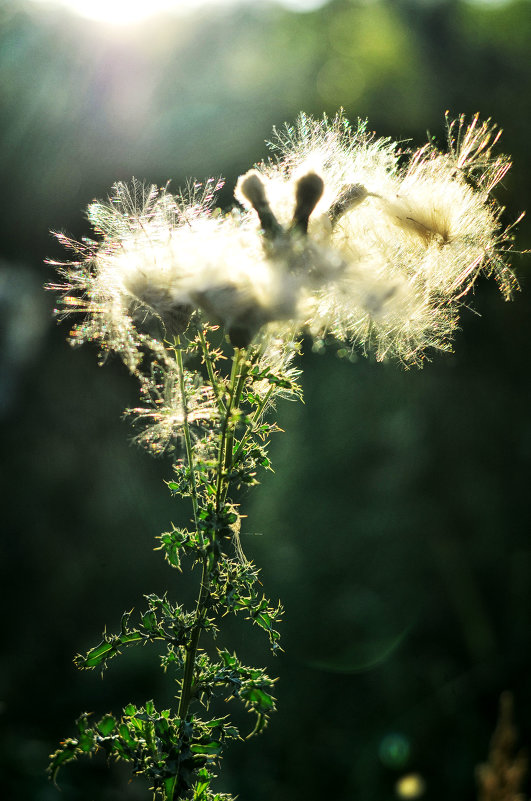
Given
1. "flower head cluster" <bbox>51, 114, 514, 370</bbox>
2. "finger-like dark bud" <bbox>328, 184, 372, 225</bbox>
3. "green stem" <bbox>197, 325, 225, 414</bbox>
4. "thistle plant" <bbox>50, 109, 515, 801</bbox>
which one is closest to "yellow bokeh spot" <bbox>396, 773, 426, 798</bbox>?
"thistle plant" <bbox>50, 109, 515, 801</bbox>

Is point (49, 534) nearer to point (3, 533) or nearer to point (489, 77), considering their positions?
point (3, 533)

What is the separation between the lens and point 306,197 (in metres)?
1.05

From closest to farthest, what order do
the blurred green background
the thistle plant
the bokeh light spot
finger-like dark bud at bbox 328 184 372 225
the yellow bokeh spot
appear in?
the thistle plant, finger-like dark bud at bbox 328 184 372 225, the yellow bokeh spot, the bokeh light spot, the blurred green background

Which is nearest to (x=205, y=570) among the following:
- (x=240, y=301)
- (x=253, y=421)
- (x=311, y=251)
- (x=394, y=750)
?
(x=253, y=421)

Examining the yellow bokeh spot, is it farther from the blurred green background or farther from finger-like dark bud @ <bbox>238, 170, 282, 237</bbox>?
finger-like dark bud @ <bbox>238, 170, 282, 237</bbox>

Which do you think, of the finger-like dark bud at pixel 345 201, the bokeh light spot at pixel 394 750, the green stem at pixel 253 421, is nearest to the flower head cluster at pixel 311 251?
the finger-like dark bud at pixel 345 201

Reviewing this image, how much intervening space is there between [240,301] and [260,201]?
0.64ft

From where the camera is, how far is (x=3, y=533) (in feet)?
14.4

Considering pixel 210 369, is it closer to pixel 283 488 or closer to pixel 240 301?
pixel 240 301

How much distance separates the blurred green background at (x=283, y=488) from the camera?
3.85 meters

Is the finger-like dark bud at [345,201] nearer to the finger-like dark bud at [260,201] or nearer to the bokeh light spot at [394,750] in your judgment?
the finger-like dark bud at [260,201]

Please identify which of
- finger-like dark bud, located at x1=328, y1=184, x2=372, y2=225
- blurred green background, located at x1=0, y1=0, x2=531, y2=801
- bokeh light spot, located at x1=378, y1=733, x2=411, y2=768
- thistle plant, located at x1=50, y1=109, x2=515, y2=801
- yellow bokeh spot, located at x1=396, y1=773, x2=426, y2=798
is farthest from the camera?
blurred green background, located at x1=0, y1=0, x2=531, y2=801

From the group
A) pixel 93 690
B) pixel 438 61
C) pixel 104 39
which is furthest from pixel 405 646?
pixel 438 61

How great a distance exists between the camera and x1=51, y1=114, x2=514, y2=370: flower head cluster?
40.4 inches
